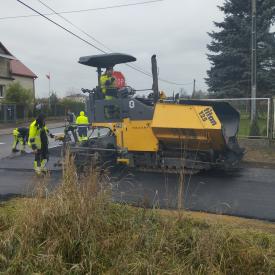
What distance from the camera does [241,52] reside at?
24.8 metres

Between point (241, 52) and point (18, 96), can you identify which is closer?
point (241, 52)

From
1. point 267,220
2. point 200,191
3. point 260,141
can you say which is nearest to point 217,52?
point 260,141

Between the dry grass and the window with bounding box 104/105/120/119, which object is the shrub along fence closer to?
the window with bounding box 104/105/120/119

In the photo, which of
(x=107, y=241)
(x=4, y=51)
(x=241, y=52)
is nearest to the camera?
(x=107, y=241)

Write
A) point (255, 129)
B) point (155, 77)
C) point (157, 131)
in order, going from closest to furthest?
1. point (157, 131)
2. point (155, 77)
3. point (255, 129)

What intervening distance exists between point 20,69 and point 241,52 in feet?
88.7

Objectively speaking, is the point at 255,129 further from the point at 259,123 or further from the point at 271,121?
the point at 271,121

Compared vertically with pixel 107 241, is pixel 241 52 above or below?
above

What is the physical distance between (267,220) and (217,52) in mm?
20874

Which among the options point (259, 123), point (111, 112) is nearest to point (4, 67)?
point (259, 123)

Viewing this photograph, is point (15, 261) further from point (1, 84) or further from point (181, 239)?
point (1, 84)

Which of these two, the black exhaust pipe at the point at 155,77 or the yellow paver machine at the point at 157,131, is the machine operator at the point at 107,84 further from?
the black exhaust pipe at the point at 155,77

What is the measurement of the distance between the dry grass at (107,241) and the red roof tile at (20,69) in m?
38.7

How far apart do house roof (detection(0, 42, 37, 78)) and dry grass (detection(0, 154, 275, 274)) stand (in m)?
35.3
